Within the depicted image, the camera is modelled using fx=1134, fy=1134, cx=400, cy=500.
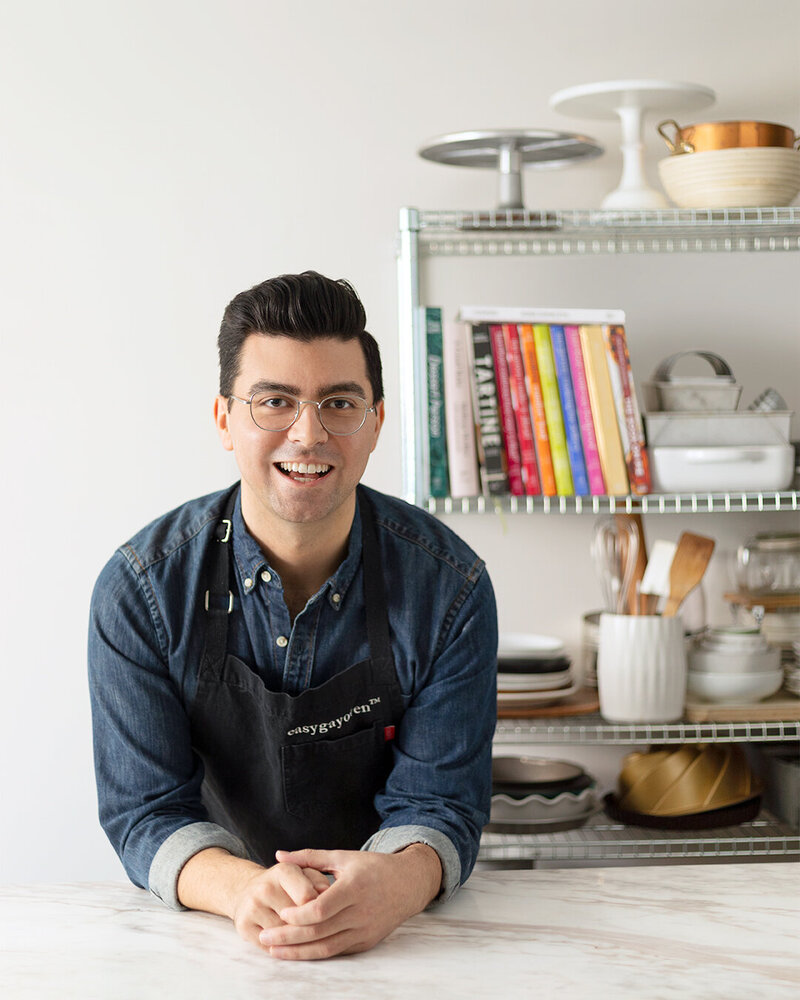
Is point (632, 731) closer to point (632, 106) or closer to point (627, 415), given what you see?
point (627, 415)

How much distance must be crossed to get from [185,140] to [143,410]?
606mm

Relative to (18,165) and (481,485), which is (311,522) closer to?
(481,485)

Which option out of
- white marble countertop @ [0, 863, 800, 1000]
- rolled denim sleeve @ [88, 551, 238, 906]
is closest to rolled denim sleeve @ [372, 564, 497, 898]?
white marble countertop @ [0, 863, 800, 1000]

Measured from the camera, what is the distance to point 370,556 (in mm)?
1663

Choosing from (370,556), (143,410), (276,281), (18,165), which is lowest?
(370,556)

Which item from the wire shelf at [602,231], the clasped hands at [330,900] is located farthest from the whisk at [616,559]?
the clasped hands at [330,900]

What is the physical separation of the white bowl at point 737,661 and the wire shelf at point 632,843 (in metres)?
0.34

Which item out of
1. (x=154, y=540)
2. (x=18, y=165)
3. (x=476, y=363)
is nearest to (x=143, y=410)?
(x=18, y=165)

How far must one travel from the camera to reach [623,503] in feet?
7.60

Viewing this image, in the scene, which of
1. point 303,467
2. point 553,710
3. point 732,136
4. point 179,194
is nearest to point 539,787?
point 553,710

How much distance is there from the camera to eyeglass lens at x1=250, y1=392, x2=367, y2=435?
153 cm

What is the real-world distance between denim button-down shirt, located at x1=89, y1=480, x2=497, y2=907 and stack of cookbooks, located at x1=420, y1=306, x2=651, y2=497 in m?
0.60

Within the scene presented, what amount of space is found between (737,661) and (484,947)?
4.21 feet

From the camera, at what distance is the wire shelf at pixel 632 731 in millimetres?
2248
